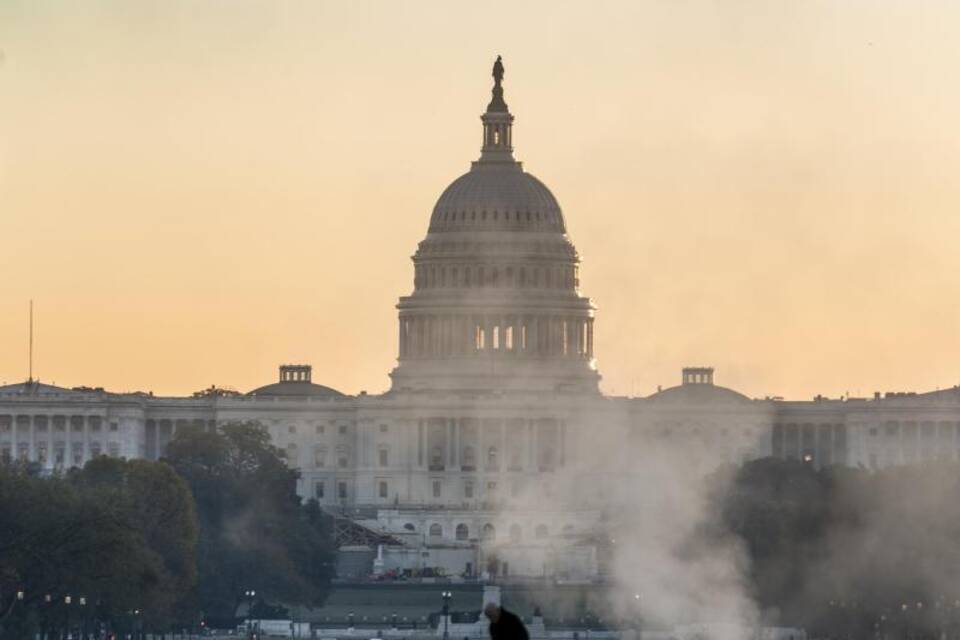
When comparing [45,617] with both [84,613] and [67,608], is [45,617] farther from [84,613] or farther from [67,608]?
[84,613]

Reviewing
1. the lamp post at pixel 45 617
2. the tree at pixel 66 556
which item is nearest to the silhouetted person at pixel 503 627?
the tree at pixel 66 556

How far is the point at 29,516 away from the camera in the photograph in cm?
17600

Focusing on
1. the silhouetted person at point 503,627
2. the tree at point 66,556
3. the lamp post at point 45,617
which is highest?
the tree at point 66,556

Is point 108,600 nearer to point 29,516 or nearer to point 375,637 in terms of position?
point 29,516

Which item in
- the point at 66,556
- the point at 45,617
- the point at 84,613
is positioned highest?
the point at 66,556

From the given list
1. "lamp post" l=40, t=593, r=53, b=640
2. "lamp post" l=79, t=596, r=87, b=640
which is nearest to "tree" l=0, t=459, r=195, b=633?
"lamp post" l=40, t=593, r=53, b=640

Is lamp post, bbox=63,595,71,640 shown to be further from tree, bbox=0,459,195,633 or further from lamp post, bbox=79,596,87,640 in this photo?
lamp post, bbox=79,596,87,640

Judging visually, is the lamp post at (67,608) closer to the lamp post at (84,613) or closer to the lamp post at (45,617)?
the lamp post at (84,613)

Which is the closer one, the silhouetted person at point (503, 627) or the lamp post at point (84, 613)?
the silhouetted person at point (503, 627)

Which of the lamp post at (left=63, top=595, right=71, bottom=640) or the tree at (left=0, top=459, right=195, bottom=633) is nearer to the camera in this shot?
the tree at (left=0, top=459, right=195, bottom=633)

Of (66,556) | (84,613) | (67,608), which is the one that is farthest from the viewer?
(84,613)

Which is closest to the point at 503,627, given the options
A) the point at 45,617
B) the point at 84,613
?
the point at 45,617

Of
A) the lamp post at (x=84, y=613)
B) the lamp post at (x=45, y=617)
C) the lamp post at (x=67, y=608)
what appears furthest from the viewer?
the lamp post at (x=84, y=613)

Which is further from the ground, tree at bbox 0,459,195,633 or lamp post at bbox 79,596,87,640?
tree at bbox 0,459,195,633
